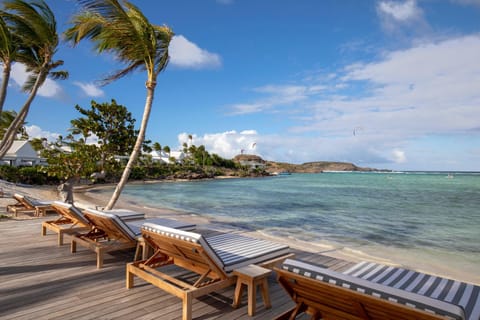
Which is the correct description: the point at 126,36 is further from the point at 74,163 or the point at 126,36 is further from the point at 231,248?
the point at 231,248

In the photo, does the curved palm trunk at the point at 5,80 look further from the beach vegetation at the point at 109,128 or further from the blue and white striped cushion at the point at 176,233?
the blue and white striped cushion at the point at 176,233

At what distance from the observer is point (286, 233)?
9.80 m

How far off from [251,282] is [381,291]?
1.48 m

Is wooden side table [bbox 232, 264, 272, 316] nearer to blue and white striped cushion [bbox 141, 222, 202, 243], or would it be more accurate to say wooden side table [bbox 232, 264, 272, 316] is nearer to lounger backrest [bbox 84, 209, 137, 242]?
A: blue and white striped cushion [bbox 141, 222, 202, 243]

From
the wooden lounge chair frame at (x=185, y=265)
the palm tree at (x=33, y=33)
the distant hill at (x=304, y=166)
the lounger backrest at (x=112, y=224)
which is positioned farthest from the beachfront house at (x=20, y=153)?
the distant hill at (x=304, y=166)

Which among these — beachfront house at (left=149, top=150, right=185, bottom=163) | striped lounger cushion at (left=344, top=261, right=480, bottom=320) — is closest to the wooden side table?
striped lounger cushion at (left=344, top=261, right=480, bottom=320)

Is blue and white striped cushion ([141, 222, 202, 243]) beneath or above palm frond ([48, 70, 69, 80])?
beneath

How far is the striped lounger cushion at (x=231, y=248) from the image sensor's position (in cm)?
271

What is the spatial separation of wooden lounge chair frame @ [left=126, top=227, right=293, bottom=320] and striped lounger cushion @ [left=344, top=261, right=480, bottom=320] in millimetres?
1054

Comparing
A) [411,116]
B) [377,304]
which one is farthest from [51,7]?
[411,116]

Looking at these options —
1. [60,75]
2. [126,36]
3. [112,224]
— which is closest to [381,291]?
[112,224]

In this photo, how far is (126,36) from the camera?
7062mm

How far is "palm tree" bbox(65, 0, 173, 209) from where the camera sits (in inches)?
262

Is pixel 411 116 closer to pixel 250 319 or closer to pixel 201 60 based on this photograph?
pixel 201 60
